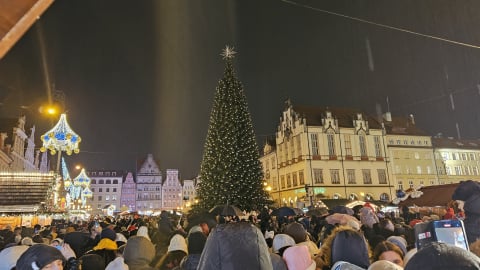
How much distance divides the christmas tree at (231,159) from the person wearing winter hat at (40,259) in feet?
52.7

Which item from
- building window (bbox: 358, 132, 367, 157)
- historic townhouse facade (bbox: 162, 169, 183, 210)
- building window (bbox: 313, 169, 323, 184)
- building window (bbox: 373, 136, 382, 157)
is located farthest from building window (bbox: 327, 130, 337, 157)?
historic townhouse facade (bbox: 162, 169, 183, 210)

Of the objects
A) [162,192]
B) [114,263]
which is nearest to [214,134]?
[114,263]

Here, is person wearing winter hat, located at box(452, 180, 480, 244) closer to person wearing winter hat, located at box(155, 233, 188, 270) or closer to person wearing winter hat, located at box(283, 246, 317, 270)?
person wearing winter hat, located at box(283, 246, 317, 270)

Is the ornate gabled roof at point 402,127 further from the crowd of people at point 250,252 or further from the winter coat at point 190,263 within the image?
the winter coat at point 190,263

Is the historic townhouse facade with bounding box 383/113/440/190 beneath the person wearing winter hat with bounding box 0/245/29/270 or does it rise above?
above

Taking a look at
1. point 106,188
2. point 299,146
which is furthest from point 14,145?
point 106,188

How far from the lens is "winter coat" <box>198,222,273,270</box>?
2266 millimetres

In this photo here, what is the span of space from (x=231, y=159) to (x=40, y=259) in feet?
55.2

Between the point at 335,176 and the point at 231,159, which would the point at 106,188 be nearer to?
the point at 335,176

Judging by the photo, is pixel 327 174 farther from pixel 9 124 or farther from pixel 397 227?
pixel 9 124

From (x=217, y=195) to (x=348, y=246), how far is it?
54.2ft

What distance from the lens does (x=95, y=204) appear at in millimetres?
106062

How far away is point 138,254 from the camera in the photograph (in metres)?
5.21

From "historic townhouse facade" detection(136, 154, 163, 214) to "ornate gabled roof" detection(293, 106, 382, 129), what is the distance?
6912 centimetres
